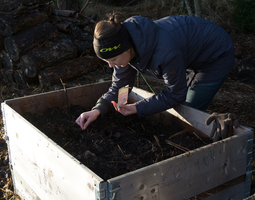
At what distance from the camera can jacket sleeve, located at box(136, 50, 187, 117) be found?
1963 mm

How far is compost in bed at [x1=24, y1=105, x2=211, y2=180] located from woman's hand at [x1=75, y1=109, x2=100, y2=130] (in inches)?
5.3

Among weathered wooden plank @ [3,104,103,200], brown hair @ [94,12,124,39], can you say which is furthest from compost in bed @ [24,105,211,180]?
brown hair @ [94,12,124,39]

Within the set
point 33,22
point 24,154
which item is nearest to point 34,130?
point 24,154

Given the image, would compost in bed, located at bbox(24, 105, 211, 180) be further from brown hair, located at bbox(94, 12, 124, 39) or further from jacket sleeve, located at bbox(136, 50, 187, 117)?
brown hair, located at bbox(94, 12, 124, 39)

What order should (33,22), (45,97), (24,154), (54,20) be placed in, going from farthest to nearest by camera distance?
(54,20)
(33,22)
(45,97)
(24,154)

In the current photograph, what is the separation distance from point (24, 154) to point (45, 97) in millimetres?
827

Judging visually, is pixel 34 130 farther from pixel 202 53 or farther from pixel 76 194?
pixel 202 53

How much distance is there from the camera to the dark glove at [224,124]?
6.17 feet

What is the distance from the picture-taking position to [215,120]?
1982mm

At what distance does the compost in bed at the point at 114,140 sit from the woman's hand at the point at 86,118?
0.44ft

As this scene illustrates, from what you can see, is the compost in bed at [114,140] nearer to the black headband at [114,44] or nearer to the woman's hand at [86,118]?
the woman's hand at [86,118]

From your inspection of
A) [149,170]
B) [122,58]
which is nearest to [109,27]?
[122,58]

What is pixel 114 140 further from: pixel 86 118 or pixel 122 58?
pixel 122 58

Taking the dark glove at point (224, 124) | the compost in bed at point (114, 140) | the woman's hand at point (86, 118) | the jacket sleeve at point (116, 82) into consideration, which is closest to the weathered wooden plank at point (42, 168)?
the compost in bed at point (114, 140)
